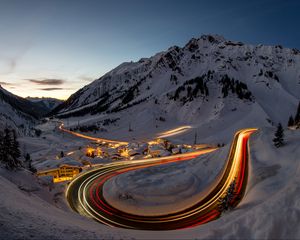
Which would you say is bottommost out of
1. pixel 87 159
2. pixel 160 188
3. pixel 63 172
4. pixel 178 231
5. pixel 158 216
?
pixel 158 216

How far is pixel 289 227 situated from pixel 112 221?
2825 centimetres

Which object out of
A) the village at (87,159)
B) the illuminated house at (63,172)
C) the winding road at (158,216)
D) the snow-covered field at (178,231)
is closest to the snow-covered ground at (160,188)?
the winding road at (158,216)

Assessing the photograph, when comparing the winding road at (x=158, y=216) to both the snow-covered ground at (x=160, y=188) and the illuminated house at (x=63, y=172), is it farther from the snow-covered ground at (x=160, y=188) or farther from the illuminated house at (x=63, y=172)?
the illuminated house at (x=63, y=172)

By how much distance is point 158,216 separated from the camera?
4175cm

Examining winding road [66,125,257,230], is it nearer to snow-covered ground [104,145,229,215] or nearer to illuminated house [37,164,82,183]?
snow-covered ground [104,145,229,215]

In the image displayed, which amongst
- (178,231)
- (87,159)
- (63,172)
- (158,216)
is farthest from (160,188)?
(87,159)

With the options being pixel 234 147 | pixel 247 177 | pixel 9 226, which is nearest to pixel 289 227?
pixel 9 226

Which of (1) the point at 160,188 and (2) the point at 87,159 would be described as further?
(2) the point at 87,159

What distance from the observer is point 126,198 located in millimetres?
46594

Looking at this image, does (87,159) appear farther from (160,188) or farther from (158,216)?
(158,216)

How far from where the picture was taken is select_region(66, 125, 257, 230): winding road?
127 ft

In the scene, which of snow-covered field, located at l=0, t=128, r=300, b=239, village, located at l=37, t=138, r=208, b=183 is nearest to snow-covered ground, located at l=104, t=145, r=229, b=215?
snow-covered field, located at l=0, t=128, r=300, b=239

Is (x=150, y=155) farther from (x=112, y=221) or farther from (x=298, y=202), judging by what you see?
(x=298, y=202)

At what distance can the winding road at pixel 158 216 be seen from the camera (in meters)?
38.6
